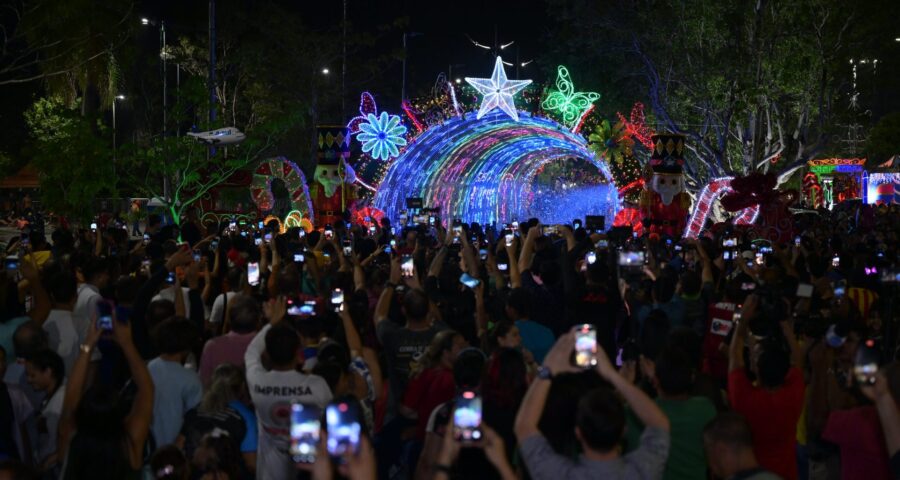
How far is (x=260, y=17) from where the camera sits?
144ft

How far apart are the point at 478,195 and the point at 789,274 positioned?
2845 centimetres

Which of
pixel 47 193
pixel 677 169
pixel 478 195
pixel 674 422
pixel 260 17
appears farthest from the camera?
pixel 260 17

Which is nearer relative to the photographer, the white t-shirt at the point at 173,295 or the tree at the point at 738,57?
the white t-shirt at the point at 173,295

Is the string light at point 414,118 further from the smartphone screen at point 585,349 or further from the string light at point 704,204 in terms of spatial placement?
the smartphone screen at point 585,349

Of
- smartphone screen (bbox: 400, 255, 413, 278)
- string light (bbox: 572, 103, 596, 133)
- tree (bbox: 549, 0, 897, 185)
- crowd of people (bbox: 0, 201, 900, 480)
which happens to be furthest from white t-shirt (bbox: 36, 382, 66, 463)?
tree (bbox: 549, 0, 897, 185)

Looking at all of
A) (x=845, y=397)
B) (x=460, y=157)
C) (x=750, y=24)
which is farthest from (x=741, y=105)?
(x=845, y=397)

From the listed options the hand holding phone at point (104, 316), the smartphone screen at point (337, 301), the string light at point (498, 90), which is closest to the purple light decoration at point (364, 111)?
the string light at point (498, 90)

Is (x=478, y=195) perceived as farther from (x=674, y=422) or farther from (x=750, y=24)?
(x=674, y=422)

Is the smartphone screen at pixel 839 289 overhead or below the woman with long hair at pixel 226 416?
overhead

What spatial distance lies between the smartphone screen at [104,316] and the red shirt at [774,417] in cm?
333

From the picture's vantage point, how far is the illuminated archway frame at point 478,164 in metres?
29.3

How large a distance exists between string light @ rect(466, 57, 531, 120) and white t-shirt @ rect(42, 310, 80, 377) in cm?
1908

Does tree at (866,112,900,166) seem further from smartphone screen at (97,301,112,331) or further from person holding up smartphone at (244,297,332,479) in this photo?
smartphone screen at (97,301,112,331)

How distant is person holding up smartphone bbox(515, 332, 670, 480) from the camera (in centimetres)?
431
